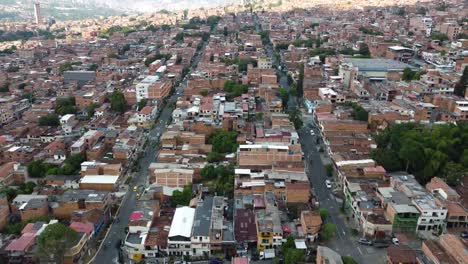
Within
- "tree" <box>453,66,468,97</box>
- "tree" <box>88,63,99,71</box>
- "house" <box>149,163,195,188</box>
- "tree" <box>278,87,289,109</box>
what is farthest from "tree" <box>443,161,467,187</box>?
"tree" <box>88,63,99,71</box>

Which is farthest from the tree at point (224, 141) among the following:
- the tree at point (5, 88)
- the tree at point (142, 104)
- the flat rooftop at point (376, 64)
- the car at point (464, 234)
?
the tree at point (5, 88)

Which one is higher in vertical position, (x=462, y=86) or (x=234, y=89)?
(x=462, y=86)

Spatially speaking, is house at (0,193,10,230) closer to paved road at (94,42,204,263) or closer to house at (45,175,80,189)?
house at (45,175,80,189)

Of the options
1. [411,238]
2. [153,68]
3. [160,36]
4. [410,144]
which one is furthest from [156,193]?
[160,36]

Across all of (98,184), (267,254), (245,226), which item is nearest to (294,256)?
(267,254)

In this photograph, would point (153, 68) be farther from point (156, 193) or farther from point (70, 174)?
point (156, 193)

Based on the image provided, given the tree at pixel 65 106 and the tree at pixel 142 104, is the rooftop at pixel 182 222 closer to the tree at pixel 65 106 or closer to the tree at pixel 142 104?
the tree at pixel 142 104

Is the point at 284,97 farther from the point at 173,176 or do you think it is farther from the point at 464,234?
the point at 464,234
